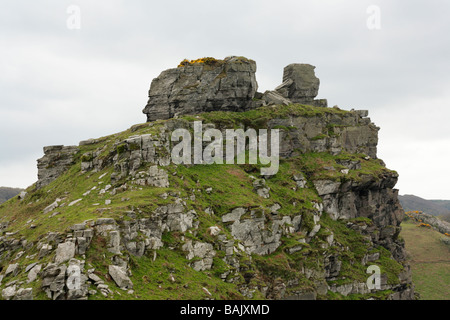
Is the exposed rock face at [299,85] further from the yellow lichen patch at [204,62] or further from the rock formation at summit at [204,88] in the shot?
the yellow lichen patch at [204,62]

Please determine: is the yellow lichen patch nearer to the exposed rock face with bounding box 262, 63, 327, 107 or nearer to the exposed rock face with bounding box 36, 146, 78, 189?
the exposed rock face with bounding box 262, 63, 327, 107

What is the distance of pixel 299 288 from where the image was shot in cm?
5853

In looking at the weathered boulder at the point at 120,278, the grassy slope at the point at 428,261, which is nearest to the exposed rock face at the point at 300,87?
the grassy slope at the point at 428,261

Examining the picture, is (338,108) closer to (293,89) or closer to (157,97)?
(293,89)

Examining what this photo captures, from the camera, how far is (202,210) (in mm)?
58469

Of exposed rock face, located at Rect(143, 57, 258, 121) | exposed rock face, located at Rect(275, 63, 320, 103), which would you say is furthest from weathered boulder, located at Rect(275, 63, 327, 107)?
exposed rock face, located at Rect(143, 57, 258, 121)

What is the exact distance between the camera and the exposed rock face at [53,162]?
76250 millimetres

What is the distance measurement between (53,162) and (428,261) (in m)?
139

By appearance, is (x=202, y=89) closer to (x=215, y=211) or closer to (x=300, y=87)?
(x=300, y=87)

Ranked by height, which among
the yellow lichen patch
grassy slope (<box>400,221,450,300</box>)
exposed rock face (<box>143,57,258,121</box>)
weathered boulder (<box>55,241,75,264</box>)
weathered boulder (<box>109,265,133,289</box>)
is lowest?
grassy slope (<box>400,221,450,300</box>)

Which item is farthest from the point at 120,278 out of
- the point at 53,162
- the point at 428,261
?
the point at 428,261

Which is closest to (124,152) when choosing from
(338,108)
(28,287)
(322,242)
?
(28,287)

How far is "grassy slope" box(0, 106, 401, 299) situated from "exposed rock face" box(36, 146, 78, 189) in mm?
3202

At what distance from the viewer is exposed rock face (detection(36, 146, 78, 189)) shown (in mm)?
76250
